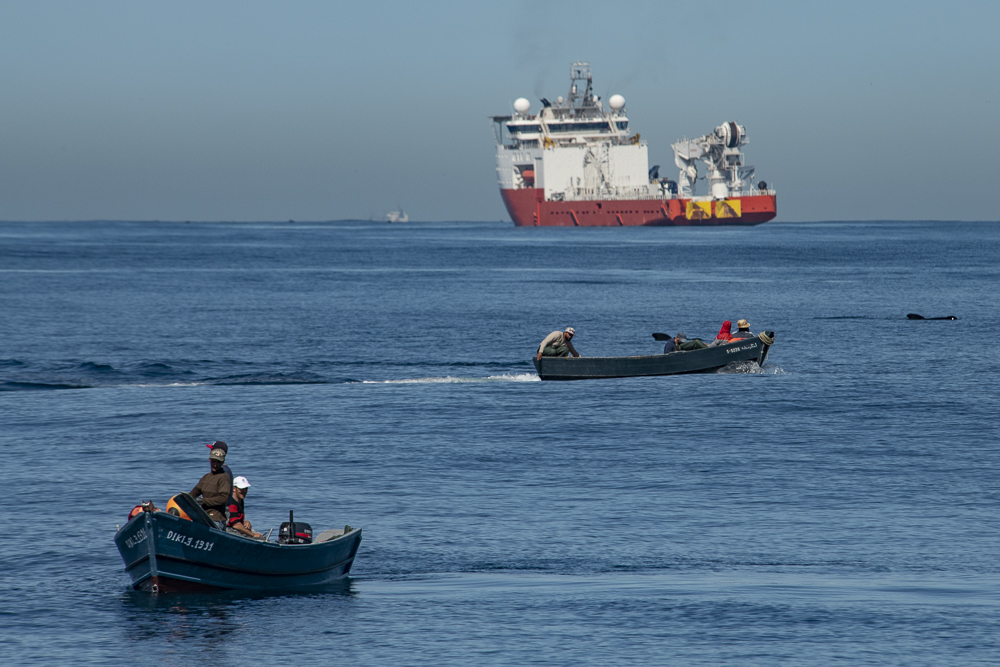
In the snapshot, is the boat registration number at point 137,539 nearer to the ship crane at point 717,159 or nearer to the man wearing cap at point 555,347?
the man wearing cap at point 555,347

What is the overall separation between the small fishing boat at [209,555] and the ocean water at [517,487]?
0.30 m

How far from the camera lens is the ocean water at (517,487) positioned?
526 inches

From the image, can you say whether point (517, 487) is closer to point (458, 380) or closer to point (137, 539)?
point (137, 539)

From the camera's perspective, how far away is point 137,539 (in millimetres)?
14031

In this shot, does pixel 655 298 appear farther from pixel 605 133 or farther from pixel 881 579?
pixel 605 133

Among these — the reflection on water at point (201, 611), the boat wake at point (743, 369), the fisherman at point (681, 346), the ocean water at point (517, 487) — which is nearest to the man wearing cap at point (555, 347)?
the ocean water at point (517, 487)

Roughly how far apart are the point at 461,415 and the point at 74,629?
52.0ft

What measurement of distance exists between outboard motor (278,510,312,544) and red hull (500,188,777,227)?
13933cm

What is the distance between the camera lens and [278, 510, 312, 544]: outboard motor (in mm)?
14867

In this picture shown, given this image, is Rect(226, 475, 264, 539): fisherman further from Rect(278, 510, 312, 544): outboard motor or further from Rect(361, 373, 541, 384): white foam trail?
Rect(361, 373, 541, 384): white foam trail

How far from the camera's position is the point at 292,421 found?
27922 millimetres

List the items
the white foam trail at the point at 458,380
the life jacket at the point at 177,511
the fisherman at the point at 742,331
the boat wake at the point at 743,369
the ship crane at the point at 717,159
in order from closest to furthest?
1. the life jacket at the point at 177,511
2. the fisherman at the point at 742,331
3. the white foam trail at the point at 458,380
4. the boat wake at the point at 743,369
5. the ship crane at the point at 717,159

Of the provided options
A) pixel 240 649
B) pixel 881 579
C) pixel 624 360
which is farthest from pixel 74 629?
pixel 624 360

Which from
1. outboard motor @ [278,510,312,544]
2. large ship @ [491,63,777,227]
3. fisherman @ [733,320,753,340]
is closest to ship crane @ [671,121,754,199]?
large ship @ [491,63,777,227]
